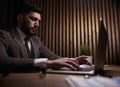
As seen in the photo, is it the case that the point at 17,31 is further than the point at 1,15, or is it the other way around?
the point at 1,15

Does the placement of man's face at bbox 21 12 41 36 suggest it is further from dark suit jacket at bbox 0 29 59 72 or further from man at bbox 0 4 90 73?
dark suit jacket at bbox 0 29 59 72

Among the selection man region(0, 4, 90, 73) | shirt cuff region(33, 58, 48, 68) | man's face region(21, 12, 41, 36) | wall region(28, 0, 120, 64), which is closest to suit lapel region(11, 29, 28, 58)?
man region(0, 4, 90, 73)

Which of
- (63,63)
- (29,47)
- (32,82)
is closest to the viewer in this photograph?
(32,82)

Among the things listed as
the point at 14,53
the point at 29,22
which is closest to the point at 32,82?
the point at 14,53

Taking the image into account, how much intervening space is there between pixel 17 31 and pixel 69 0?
2.10 metres

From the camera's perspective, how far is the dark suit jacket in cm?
122

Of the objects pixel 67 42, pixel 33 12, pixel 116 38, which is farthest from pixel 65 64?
pixel 116 38

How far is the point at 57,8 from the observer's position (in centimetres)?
363

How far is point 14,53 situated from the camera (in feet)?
5.56

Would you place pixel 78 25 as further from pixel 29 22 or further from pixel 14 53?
pixel 14 53

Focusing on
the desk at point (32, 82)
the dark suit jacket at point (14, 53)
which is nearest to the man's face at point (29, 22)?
the dark suit jacket at point (14, 53)

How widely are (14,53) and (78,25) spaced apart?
6.78ft

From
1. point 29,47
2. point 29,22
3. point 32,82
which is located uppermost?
point 29,22

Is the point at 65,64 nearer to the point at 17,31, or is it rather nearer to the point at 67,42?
the point at 17,31
